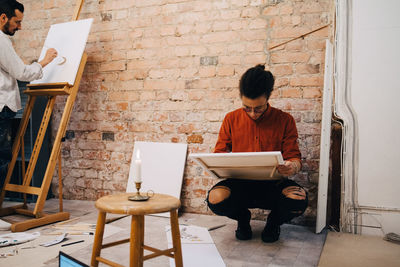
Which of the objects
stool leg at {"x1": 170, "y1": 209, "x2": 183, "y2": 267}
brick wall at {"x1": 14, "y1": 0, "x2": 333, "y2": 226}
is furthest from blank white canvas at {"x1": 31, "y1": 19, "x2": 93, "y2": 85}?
stool leg at {"x1": 170, "y1": 209, "x2": 183, "y2": 267}

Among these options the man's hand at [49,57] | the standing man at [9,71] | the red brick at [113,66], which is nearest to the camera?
Answer: the standing man at [9,71]

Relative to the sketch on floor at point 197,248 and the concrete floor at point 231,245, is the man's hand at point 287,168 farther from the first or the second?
the sketch on floor at point 197,248

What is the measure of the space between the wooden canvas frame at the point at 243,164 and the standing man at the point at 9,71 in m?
Answer: 1.44

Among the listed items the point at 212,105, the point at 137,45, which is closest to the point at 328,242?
the point at 212,105

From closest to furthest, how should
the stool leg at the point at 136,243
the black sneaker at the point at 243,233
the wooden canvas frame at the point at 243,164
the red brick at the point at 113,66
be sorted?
the stool leg at the point at 136,243 < the wooden canvas frame at the point at 243,164 < the black sneaker at the point at 243,233 < the red brick at the point at 113,66

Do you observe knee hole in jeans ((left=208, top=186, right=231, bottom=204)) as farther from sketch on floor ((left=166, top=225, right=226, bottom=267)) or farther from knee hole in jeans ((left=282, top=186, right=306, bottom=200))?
knee hole in jeans ((left=282, top=186, right=306, bottom=200))

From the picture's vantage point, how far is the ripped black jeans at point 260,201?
205cm

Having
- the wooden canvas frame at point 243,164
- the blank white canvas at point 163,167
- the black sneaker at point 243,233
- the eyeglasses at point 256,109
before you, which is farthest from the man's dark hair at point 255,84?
the blank white canvas at point 163,167

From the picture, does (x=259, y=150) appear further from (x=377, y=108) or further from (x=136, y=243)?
(x=136, y=243)

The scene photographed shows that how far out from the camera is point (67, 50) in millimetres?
2768

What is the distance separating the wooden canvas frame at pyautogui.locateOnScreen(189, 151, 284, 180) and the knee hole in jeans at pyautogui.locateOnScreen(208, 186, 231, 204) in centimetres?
10

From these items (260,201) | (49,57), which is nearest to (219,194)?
(260,201)

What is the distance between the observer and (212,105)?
9.07 feet

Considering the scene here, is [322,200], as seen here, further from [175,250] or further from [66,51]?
[66,51]
